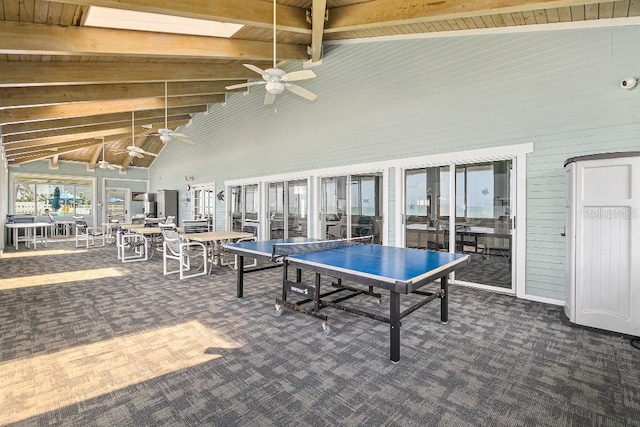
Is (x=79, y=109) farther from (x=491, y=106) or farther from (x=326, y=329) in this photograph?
(x=491, y=106)

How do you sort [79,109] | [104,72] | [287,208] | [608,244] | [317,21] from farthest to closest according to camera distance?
[287,208] < [79,109] < [104,72] < [317,21] < [608,244]

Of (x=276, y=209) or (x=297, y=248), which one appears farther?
(x=276, y=209)

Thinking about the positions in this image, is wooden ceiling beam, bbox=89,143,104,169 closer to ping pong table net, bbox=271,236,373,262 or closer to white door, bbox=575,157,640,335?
ping pong table net, bbox=271,236,373,262

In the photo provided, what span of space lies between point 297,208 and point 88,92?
5.40 meters

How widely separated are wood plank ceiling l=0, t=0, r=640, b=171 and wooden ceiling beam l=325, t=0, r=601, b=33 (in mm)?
13

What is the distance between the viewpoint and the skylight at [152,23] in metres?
4.53

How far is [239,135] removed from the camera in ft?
34.3

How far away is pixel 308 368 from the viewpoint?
8.79ft

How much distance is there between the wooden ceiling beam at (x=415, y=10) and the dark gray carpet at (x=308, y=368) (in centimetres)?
387

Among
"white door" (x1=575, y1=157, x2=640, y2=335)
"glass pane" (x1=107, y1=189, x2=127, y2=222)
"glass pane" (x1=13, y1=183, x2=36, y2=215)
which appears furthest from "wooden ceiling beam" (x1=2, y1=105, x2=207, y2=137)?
"white door" (x1=575, y1=157, x2=640, y2=335)

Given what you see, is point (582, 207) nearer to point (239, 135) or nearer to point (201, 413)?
point (201, 413)

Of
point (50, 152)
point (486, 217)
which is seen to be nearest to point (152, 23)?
point (486, 217)

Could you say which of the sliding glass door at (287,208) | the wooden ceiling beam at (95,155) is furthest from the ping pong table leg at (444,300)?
the wooden ceiling beam at (95,155)

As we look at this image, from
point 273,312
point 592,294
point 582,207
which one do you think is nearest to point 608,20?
point 582,207
